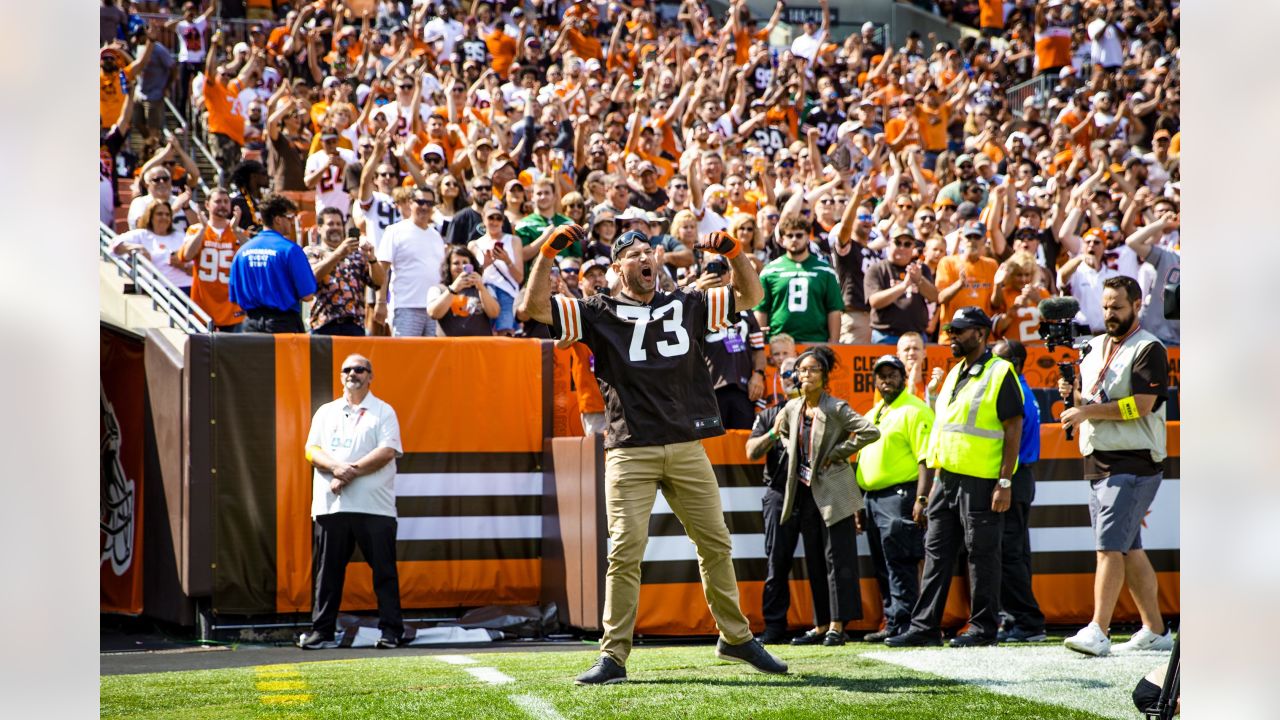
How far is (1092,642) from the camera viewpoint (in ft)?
25.8

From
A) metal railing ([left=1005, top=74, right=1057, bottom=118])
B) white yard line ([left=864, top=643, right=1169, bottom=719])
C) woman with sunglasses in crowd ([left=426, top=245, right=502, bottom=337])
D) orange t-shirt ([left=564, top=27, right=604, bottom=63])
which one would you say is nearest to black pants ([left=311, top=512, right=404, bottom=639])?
woman with sunglasses in crowd ([left=426, top=245, right=502, bottom=337])

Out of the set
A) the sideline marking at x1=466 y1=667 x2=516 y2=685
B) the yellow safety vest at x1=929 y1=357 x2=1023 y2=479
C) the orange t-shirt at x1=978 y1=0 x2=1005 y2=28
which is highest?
the orange t-shirt at x1=978 y1=0 x2=1005 y2=28

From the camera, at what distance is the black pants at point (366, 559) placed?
9562 mm

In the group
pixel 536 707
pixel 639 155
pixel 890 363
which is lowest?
pixel 536 707

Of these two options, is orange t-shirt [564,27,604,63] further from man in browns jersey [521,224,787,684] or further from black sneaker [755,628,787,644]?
man in browns jersey [521,224,787,684]

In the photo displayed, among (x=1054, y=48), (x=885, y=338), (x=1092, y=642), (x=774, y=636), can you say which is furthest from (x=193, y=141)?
(x=1054, y=48)

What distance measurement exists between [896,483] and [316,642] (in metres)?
4.08

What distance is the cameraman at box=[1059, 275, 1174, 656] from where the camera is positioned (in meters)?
7.82

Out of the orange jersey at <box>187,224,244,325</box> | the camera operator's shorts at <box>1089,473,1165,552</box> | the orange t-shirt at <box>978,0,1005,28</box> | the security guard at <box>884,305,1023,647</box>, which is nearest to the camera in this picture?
the camera operator's shorts at <box>1089,473,1165,552</box>

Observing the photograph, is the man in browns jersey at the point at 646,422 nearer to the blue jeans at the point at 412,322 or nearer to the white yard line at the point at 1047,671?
the white yard line at the point at 1047,671

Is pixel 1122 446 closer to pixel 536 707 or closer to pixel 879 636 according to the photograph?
pixel 879 636

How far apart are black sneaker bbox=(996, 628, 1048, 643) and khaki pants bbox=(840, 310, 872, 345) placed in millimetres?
3491
